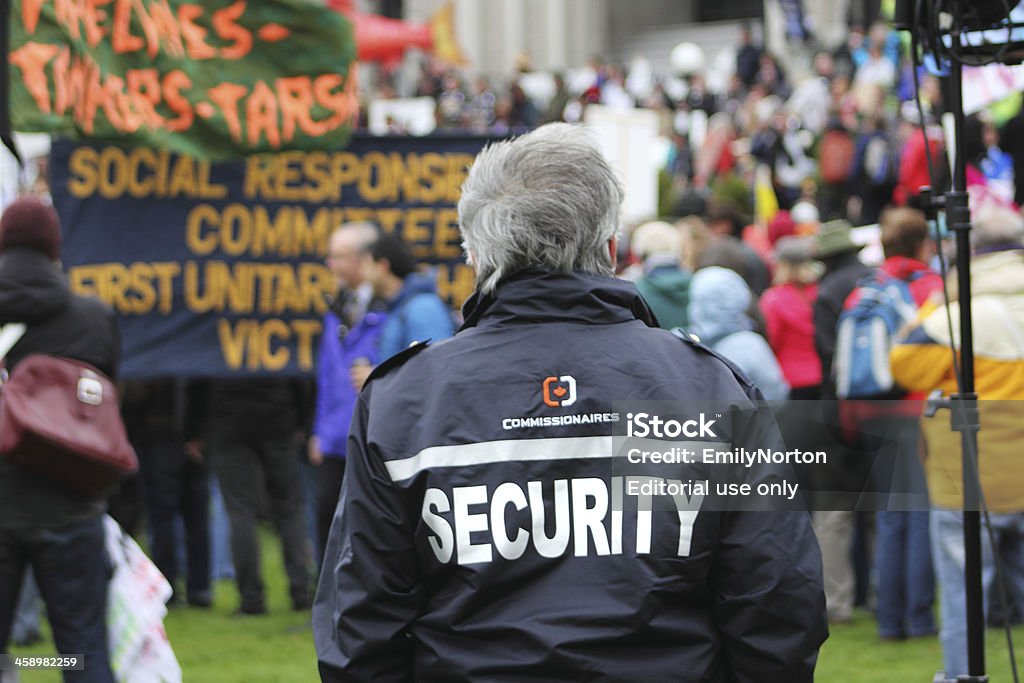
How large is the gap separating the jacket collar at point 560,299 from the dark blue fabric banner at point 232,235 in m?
4.83

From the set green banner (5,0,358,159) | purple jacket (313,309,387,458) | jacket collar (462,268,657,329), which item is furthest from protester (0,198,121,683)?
jacket collar (462,268,657,329)

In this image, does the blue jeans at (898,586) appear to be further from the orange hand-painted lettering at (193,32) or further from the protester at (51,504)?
the orange hand-painted lettering at (193,32)

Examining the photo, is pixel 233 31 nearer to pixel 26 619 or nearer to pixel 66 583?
pixel 26 619

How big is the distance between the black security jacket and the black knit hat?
2.84 metres

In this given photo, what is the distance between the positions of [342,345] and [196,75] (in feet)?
5.49

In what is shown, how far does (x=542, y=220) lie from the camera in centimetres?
282

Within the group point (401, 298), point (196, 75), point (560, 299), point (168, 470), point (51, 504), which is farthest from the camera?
point (168, 470)

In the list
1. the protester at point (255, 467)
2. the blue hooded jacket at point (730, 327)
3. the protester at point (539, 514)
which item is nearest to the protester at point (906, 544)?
the blue hooded jacket at point (730, 327)

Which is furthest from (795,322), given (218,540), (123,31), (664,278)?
(218,540)

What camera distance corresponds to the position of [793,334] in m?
8.17

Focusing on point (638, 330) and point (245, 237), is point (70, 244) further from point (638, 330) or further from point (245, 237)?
point (638, 330)

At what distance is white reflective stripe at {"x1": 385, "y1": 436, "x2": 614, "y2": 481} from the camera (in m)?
2.74

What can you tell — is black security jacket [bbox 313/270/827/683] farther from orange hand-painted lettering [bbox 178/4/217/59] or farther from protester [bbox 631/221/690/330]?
orange hand-painted lettering [bbox 178/4/217/59]

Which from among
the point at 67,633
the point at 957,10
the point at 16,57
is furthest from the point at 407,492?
the point at 16,57
